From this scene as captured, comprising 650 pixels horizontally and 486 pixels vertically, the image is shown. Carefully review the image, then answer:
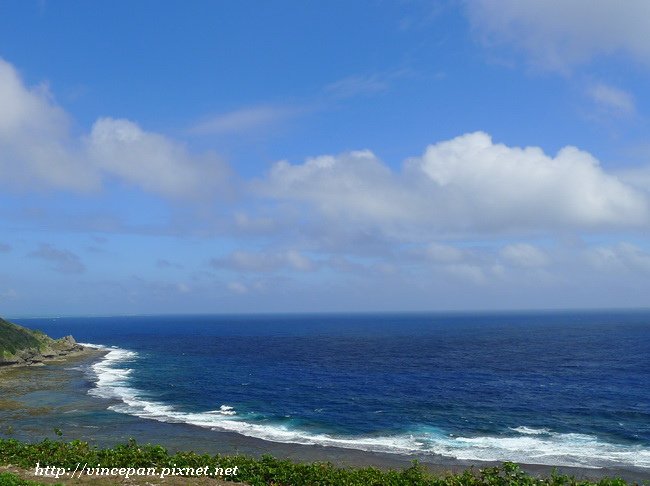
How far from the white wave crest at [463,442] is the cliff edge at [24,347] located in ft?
169

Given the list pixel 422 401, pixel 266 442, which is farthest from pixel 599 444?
pixel 266 442

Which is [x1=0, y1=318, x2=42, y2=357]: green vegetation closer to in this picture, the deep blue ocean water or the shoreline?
the deep blue ocean water

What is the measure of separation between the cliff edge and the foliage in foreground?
76.1 meters

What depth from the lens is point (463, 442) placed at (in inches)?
1889

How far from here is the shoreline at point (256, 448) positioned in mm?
40312

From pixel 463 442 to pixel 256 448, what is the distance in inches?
786

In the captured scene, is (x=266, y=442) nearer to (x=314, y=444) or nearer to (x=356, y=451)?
(x=314, y=444)

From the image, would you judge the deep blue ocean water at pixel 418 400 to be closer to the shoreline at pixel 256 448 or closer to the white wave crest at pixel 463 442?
the white wave crest at pixel 463 442

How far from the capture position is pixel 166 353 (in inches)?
5266

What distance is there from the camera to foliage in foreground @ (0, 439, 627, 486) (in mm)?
27203

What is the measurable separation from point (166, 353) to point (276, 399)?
74970 mm

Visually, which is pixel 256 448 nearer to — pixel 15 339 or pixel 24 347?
pixel 24 347

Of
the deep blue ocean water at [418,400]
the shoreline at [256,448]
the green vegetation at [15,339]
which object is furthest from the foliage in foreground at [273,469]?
the green vegetation at [15,339]

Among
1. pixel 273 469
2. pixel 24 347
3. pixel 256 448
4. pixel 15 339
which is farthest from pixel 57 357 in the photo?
pixel 273 469
